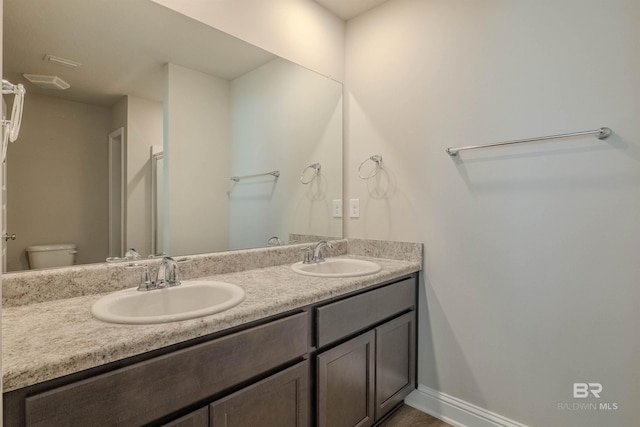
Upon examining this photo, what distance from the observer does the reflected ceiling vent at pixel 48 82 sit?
1169 mm

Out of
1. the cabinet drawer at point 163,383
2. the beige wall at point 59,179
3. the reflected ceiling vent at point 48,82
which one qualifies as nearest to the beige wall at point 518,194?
the cabinet drawer at point 163,383

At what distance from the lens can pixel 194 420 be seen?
935mm

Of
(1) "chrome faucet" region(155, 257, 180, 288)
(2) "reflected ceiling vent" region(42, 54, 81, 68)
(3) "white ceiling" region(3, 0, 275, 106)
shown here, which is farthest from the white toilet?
(2) "reflected ceiling vent" region(42, 54, 81, 68)

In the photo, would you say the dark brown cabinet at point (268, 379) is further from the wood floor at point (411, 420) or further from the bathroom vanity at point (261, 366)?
the wood floor at point (411, 420)

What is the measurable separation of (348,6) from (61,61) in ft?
5.34

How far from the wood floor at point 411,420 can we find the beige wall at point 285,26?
Answer: 6.78ft

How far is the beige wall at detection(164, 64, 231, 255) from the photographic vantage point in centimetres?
152

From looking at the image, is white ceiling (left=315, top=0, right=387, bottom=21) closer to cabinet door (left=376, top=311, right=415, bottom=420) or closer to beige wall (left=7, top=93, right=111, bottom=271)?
beige wall (left=7, top=93, right=111, bottom=271)

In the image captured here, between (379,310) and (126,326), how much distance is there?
1.07 m

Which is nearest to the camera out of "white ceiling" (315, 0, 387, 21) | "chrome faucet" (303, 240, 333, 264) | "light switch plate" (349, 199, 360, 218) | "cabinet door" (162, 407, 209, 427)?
"cabinet door" (162, 407, 209, 427)

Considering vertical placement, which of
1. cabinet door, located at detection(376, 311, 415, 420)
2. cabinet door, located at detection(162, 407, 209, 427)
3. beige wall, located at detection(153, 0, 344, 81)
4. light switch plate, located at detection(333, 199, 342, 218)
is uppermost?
beige wall, located at detection(153, 0, 344, 81)

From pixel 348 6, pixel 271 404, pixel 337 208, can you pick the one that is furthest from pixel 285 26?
pixel 271 404

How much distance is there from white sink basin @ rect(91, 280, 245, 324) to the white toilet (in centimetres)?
22

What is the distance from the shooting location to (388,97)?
2.04 metres
